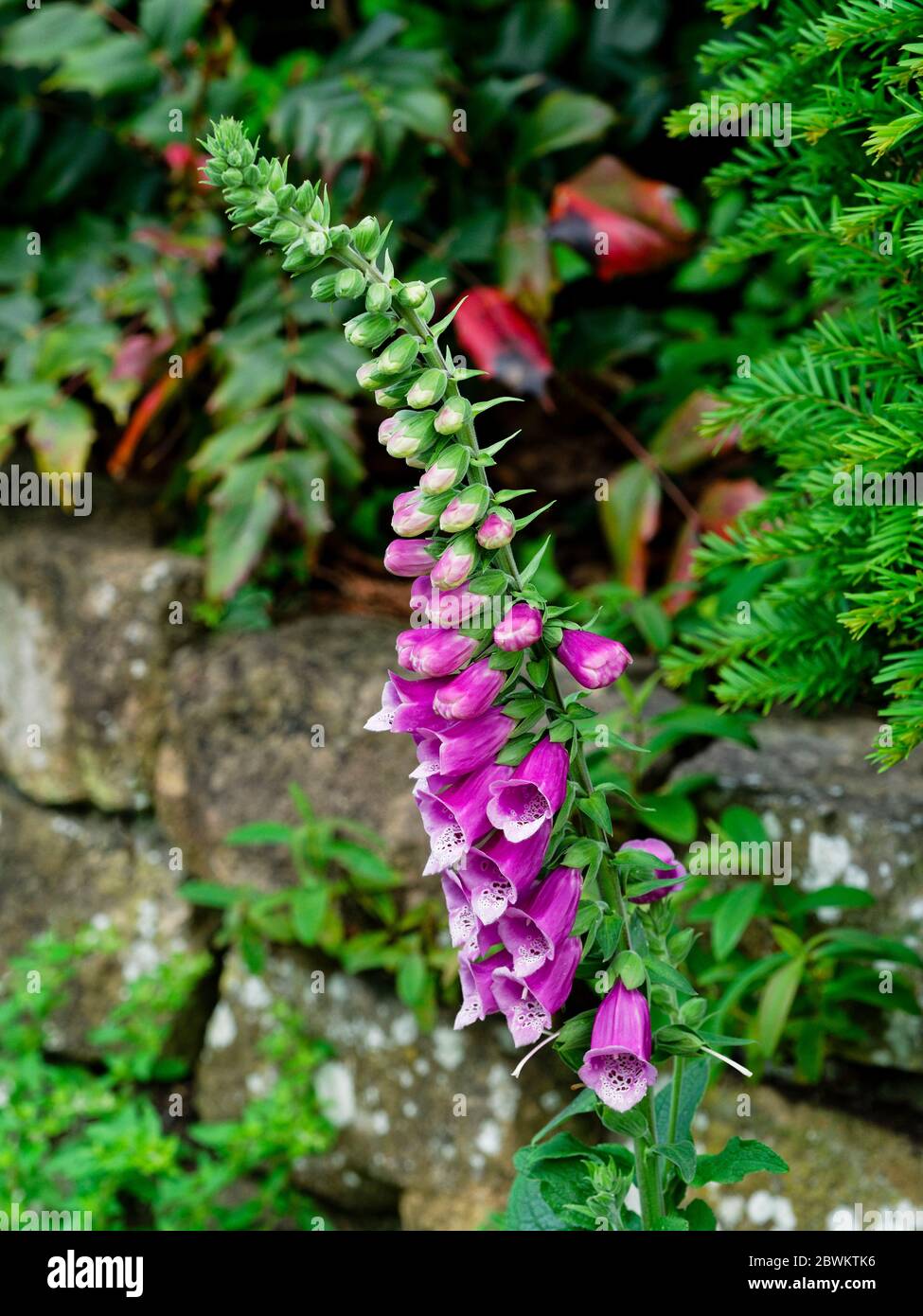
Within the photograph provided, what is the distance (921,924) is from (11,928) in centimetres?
187

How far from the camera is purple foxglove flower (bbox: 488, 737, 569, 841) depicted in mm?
958

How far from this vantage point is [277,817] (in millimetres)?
2338

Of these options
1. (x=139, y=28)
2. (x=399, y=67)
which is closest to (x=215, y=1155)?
(x=399, y=67)

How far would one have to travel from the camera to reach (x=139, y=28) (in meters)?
2.76

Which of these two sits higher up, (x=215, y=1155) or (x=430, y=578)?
(x=430, y=578)

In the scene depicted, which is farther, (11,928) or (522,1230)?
(11,928)

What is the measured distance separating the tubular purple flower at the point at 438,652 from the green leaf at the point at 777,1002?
0.94 metres

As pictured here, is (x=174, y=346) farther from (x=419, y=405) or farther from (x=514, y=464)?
(x=419, y=405)

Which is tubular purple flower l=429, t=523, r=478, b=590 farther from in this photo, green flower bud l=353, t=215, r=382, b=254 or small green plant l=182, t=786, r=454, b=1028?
small green plant l=182, t=786, r=454, b=1028

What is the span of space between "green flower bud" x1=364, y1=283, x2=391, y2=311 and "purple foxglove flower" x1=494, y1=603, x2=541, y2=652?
25cm

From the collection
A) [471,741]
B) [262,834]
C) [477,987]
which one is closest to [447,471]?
[471,741]

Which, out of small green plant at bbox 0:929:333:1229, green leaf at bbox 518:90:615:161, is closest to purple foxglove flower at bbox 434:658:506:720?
small green plant at bbox 0:929:333:1229

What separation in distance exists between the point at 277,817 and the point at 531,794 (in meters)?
1.42
